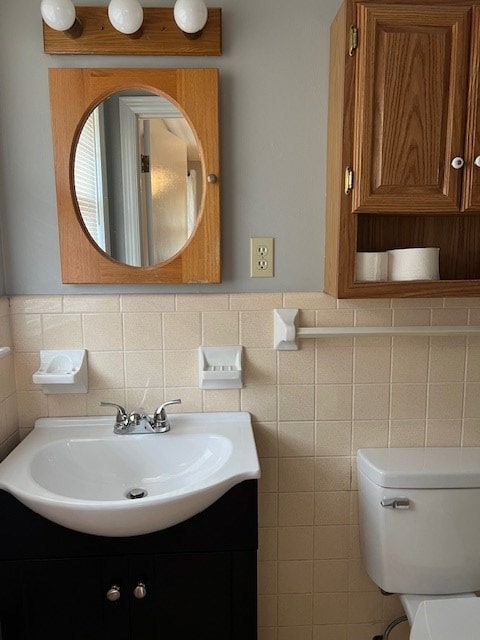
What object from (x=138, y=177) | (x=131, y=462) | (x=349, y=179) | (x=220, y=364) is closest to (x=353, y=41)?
(x=349, y=179)

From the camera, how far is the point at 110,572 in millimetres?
1064

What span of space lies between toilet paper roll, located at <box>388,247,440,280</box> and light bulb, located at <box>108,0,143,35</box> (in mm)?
865

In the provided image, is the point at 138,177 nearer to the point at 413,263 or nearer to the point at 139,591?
the point at 413,263

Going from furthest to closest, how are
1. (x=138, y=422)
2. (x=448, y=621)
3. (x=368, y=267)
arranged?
1. (x=138, y=422)
2. (x=368, y=267)
3. (x=448, y=621)

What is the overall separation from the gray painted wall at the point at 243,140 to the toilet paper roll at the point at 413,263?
8.2 inches

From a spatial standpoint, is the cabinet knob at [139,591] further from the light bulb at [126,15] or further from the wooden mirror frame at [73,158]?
the light bulb at [126,15]

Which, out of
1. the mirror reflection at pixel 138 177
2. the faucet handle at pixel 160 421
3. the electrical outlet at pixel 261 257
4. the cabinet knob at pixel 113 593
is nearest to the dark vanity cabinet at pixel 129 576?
the cabinet knob at pixel 113 593

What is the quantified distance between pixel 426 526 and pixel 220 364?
0.71 meters

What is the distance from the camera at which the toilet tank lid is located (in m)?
1.23

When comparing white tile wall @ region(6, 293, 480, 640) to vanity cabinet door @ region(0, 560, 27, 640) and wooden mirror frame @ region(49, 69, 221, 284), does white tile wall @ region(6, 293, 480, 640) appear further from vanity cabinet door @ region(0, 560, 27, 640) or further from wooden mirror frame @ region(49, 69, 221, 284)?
vanity cabinet door @ region(0, 560, 27, 640)

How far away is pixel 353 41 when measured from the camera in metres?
1.06

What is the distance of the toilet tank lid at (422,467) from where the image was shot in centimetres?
123

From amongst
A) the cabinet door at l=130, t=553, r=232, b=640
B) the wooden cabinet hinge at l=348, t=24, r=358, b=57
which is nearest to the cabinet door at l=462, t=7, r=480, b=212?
the wooden cabinet hinge at l=348, t=24, r=358, b=57

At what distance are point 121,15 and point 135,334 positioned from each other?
81 centimetres
